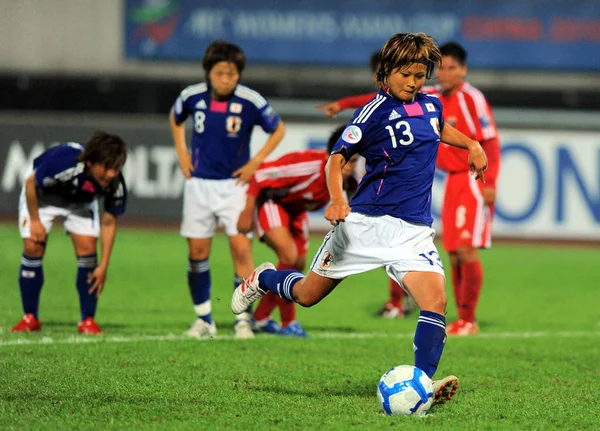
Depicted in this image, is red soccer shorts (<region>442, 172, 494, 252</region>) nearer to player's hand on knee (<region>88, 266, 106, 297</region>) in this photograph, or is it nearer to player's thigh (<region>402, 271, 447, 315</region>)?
player's hand on knee (<region>88, 266, 106, 297</region>)

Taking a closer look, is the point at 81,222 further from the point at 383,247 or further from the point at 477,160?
the point at 477,160

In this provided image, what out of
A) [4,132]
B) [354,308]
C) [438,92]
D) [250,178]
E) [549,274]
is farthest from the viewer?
[4,132]

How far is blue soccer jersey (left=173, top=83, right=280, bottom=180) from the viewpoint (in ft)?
28.2

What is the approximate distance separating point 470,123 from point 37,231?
337cm

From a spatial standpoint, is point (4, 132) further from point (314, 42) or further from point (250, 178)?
point (250, 178)

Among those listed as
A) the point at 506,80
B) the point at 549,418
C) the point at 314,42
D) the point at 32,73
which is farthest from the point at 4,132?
the point at 549,418

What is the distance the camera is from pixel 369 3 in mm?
22531

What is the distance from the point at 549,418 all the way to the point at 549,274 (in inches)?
337

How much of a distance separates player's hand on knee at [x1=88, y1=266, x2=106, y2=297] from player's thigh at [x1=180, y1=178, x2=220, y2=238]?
686 mm

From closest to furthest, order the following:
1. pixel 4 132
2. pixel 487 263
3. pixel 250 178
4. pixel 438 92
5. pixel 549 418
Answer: pixel 549 418 < pixel 250 178 < pixel 438 92 < pixel 487 263 < pixel 4 132

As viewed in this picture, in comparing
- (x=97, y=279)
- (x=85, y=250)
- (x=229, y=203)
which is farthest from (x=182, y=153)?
(x=97, y=279)

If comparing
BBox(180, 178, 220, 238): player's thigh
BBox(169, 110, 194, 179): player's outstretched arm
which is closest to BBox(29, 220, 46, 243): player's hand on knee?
BBox(180, 178, 220, 238): player's thigh

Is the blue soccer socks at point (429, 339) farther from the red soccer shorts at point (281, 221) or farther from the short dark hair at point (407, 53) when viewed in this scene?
the red soccer shorts at point (281, 221)

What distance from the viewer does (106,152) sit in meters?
7.77
